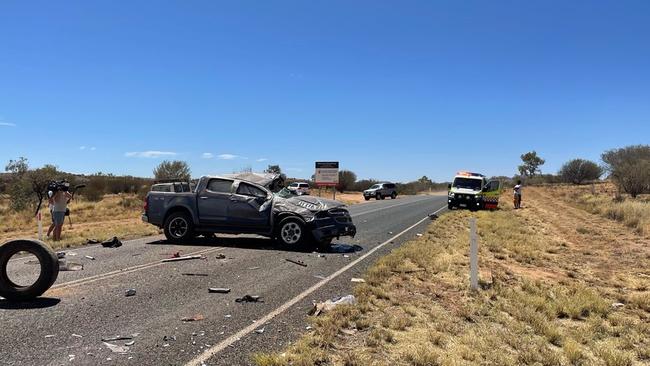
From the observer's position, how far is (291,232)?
1316 cm

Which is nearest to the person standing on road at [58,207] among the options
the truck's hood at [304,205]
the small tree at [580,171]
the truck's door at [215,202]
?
the truck's door at [215,202]

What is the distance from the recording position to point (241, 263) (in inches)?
433

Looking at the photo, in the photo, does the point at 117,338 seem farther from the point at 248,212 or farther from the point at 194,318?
the point at 248,212

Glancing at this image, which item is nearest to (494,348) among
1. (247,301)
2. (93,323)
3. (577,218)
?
(247,301)

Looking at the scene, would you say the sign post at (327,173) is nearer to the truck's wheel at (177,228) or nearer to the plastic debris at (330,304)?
the truck's wheel at (177,228)

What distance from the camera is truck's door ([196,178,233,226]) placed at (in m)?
13.8

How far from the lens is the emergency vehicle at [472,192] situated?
32375 mm

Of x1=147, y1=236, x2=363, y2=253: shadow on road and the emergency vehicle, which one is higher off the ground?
the emergency vehicle

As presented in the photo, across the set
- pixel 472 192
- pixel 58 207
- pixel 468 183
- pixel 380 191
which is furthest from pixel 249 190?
pixel 380 191

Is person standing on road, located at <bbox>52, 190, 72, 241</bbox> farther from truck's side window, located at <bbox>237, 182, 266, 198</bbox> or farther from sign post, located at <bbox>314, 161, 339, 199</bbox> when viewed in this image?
sign post, located at <bbox>314, 161, 339, 199</bbox>

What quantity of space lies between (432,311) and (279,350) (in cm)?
266

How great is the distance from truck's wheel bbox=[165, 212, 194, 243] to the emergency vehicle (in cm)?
2204

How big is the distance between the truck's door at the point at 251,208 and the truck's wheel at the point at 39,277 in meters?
6.28

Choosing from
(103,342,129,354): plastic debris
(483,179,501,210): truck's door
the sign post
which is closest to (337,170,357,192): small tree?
the sign post
